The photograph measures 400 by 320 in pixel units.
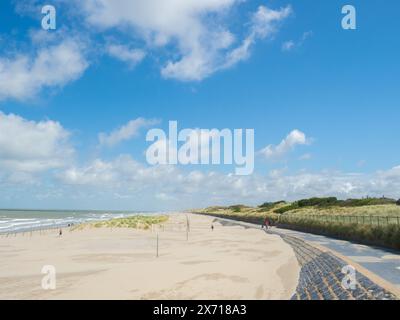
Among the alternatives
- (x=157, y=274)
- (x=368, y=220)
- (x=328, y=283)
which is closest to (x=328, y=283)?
(x=328, y=283)

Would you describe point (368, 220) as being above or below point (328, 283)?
above

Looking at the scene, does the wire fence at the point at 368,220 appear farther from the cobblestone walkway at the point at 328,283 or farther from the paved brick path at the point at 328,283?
the cobblestone walkway at the point at 328,283

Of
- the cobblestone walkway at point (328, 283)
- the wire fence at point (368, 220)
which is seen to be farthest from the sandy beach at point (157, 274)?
the wire fence at point (368, 220)

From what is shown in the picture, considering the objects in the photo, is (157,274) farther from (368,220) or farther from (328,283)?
(368,220)

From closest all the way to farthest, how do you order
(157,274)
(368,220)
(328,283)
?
(328,283) < (157,274) < (368,220)

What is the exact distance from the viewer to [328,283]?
15125 millimetres

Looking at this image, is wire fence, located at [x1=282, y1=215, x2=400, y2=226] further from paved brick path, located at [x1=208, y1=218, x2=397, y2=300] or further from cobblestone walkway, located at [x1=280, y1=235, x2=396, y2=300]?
cobblestone walkway, located at [x1=280, y1=235, x2=396, y2=300]

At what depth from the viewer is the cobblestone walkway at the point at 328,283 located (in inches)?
484

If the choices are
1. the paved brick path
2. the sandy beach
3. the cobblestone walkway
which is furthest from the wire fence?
the cobblestone walkway

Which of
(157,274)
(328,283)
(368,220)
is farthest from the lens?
(368,220)

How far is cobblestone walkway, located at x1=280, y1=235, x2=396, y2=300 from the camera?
12.3m
